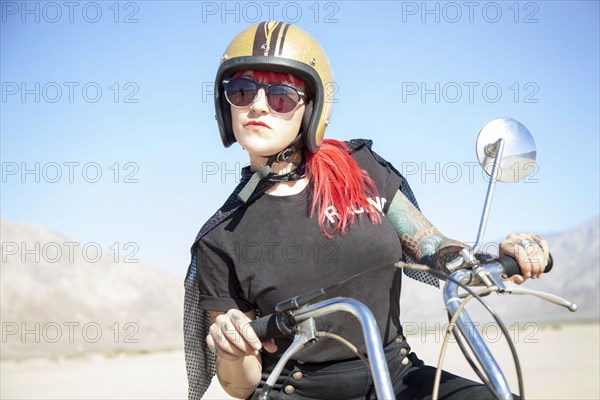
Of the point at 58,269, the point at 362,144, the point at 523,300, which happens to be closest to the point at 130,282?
the point at 58,269

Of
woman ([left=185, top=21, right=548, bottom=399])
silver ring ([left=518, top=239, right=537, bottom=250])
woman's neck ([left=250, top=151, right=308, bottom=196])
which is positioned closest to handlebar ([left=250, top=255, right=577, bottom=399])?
silver ring ([left=518, top=239, right=537, bottom=250])

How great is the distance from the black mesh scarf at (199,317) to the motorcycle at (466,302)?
0.81 metres

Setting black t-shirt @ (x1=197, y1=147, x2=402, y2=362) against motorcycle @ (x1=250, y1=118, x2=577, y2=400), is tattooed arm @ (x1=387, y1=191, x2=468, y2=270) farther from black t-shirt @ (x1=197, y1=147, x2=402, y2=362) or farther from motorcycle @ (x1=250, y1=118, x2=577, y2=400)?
motorcycle @ (x1=250, y1=118, x2=577, y2=400)

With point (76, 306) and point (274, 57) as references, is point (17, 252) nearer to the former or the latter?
point (76, 306)

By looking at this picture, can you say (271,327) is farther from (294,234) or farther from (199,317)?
(199,317)

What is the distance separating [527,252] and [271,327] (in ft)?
3.69

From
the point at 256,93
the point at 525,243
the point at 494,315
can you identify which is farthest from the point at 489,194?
the point at 256,93

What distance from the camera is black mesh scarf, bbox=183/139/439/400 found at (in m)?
3.83

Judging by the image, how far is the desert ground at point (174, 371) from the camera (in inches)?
572

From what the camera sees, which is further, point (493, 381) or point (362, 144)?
point (362, 144)

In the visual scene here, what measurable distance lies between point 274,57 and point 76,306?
1070 inches

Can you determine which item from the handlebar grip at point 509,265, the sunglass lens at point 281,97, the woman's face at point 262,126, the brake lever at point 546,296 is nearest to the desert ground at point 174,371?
the woman's face at point 262,126

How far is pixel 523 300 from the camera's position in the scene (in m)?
31.0

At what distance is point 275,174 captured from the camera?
12.7ft
